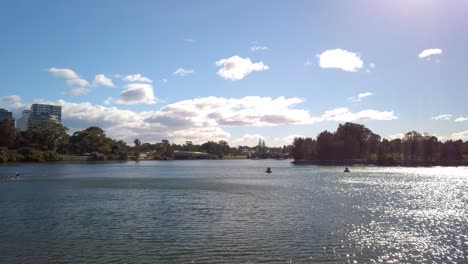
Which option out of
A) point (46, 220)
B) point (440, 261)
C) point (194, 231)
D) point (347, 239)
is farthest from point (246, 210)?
point (440, 261)

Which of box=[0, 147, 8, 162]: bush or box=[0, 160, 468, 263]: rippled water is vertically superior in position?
box=[0, 147, 8, 162]: bush

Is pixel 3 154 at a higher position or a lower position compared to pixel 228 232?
higher

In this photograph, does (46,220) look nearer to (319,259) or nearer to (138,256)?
(138,256)

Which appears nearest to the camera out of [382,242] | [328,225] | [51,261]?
[51,261]

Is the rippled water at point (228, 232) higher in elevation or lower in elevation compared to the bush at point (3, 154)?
lower

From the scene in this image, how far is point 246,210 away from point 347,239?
1670 centimetres

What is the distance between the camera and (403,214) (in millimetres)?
45219

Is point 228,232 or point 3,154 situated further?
point 3,154

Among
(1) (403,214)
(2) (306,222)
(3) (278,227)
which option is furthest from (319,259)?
(1) (403,214)

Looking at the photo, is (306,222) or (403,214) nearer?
(306,222)

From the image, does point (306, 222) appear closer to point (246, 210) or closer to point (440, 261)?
point (246, 210)

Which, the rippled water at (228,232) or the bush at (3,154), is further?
the bush at (3,154)

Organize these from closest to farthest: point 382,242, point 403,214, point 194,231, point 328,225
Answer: point 382,242 → point 194,231 → point 328,225 → point 403,214

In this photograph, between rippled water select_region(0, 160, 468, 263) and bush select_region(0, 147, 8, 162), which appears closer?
rippled water select_region(0, 160, 468, 263)
